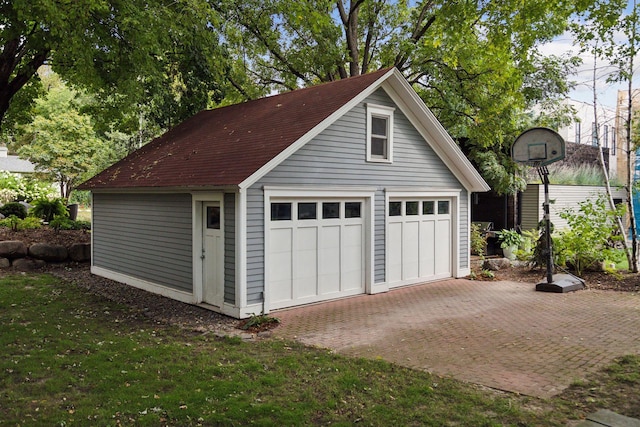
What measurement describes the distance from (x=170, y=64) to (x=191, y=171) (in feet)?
27.7

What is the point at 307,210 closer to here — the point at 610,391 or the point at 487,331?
the point at 487,331

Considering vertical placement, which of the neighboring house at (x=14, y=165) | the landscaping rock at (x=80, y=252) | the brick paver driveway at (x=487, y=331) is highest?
the neighboring house at (x=14, y=165)

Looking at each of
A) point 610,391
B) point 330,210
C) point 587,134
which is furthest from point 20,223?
point 587,134

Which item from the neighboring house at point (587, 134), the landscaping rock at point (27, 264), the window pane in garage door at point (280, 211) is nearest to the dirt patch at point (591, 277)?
the neighboring house at point (587, 134)

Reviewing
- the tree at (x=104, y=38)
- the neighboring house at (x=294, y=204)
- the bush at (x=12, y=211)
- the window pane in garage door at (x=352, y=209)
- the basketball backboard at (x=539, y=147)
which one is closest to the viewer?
the neighboring house at (x=294, y=204)

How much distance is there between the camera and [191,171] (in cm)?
1080

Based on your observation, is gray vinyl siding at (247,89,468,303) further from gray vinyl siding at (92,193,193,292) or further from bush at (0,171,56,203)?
bush at (0,171,56,203)

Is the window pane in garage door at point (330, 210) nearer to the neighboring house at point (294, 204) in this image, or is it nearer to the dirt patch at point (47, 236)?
the neighboring house at point (294, 204)

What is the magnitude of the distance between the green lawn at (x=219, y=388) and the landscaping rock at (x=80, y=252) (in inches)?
318

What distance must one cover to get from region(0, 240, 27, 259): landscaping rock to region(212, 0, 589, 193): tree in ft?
31.6

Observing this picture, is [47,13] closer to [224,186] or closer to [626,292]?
[224,186]

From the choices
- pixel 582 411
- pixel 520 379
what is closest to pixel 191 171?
pixel 520 379

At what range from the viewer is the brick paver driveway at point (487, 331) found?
670cm

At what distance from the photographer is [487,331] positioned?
8.70 meters
